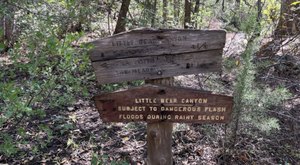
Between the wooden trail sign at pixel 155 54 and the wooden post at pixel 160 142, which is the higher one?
the wooden trail sign at pixel 155 54

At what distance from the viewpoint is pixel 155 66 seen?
247cm

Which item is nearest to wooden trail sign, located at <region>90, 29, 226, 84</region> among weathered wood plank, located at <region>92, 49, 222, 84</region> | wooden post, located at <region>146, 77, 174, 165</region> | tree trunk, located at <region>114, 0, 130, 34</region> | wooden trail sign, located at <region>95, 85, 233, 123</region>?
weathered wood plank, located at <region>92, 49, 222, 84</region>

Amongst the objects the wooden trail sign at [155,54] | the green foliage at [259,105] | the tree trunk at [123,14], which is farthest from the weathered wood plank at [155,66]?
the tree trunk at [123,14]

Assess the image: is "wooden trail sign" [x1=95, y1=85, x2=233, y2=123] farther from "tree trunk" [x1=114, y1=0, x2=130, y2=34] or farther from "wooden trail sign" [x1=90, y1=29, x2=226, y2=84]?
"tree trunk" [x1=114, y1=0, x2=130, y2=34]

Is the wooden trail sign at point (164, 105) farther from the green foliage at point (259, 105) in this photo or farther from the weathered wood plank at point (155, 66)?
the green foliage at point (259, 105)

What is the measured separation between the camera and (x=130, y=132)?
4340mm

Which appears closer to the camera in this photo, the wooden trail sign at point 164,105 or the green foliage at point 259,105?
the wooden trail sign at point 164,105

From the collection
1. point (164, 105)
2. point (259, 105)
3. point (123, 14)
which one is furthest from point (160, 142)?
point (123, 14)

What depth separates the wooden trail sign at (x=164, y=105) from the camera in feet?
8.09

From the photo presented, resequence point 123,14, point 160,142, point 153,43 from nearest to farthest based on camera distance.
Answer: point 153,43, point 160,142, point 123,14

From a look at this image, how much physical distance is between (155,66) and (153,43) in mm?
193

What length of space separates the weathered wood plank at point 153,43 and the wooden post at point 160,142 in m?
0.35

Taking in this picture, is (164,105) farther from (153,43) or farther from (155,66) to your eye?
(153,43)

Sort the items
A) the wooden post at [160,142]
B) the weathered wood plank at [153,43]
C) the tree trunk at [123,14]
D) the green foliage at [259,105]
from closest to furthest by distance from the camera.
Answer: the weathered wood plank at [153,43] < the wooden post at [160,142] < the green foliage at [259,105] < the tree trunk at [123,14]
